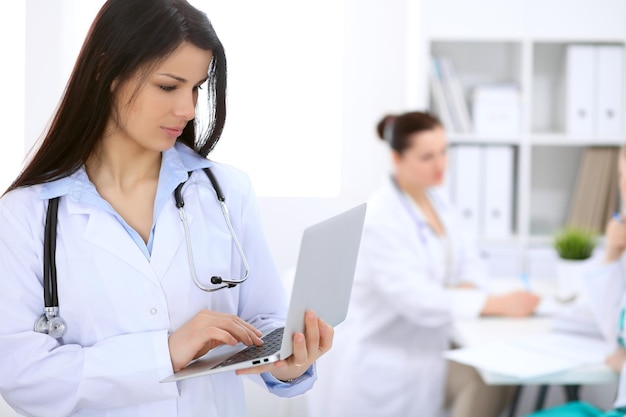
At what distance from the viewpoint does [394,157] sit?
8.85 feet

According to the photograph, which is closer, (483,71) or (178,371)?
(178,371)

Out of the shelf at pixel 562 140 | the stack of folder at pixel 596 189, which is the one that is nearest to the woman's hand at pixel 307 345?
the shelf at pixel 562 140

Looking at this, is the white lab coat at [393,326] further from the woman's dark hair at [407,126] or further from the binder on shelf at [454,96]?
the binder on shelf at [454,96]

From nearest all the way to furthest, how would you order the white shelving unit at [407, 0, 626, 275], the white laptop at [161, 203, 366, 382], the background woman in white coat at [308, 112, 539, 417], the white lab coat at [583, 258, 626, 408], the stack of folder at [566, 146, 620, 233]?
1. the white laptop at [161, 203, 366, 382]
2. the white lab coat at [583, 258, 626, 408]
3. the background woman in white coat at [308, 112, 539, 417]
4. the white shelving unit at [407, 0, 626, 275]
5. the stack of folder at [566, 146, 620, 233]

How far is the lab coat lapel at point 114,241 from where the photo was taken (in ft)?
3.69

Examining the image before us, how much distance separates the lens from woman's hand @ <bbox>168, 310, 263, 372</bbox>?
106 centimetres

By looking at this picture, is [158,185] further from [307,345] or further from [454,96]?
[454,96]

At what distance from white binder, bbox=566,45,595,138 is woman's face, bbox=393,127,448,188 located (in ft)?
2.60

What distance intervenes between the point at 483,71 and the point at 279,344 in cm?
258

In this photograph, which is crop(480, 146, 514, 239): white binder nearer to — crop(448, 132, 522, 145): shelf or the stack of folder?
crop(448, 132, 522, 145): shelf

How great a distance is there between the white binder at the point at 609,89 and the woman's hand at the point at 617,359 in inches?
57.1

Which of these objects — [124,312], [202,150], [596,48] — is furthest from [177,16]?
[596,48]

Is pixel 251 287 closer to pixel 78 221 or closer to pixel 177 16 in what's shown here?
pixel 78 221

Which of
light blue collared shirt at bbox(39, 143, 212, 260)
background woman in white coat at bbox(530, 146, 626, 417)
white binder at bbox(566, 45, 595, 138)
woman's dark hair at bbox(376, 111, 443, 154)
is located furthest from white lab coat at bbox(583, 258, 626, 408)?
light blue collared shirt at bbox(39, 143, 212, 260)
